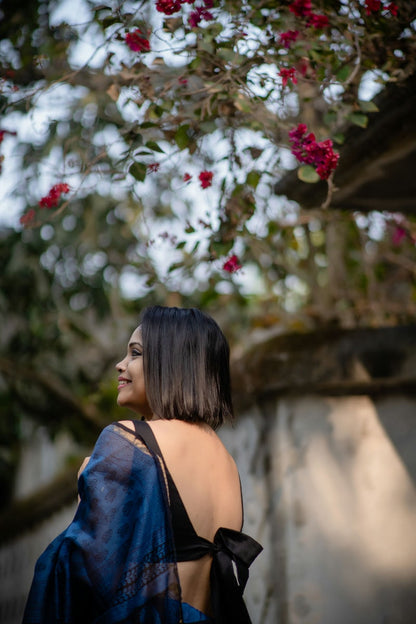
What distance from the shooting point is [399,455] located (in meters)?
3.25

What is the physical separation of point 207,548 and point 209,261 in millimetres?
1499

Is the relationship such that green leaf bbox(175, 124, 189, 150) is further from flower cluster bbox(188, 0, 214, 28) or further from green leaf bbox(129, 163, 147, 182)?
flower cluster bbox(188, 0, 214, 28)

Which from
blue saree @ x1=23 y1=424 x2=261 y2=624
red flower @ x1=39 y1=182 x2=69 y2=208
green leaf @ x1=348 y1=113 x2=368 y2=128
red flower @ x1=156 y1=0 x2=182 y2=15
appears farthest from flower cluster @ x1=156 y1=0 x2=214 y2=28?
blue saree @ x1=23 y1=424 x2=261 y2=624

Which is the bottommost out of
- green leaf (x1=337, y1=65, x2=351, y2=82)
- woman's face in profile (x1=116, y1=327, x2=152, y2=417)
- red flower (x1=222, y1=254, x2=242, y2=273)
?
red flower (x1=222, y1=254, x2=242, y2=273)

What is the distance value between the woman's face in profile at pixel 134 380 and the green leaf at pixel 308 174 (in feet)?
2.82

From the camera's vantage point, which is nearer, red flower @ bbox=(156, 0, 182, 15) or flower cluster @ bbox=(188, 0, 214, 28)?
red flower @ bbox=(156, 0, 182, 15)

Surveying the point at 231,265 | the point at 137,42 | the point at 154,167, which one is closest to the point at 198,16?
the point at 137,42

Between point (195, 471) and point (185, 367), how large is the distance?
1.00 ft

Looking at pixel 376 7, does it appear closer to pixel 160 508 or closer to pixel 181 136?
pixel 181 136

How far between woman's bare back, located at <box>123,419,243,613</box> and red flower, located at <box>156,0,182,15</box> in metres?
1.39

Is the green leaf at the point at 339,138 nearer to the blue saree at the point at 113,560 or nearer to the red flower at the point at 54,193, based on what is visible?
the red flower at the point at 54,193

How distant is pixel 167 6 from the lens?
243 centimetres

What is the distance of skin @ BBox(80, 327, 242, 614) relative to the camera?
6.48 ft

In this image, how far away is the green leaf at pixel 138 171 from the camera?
8.89 feet
